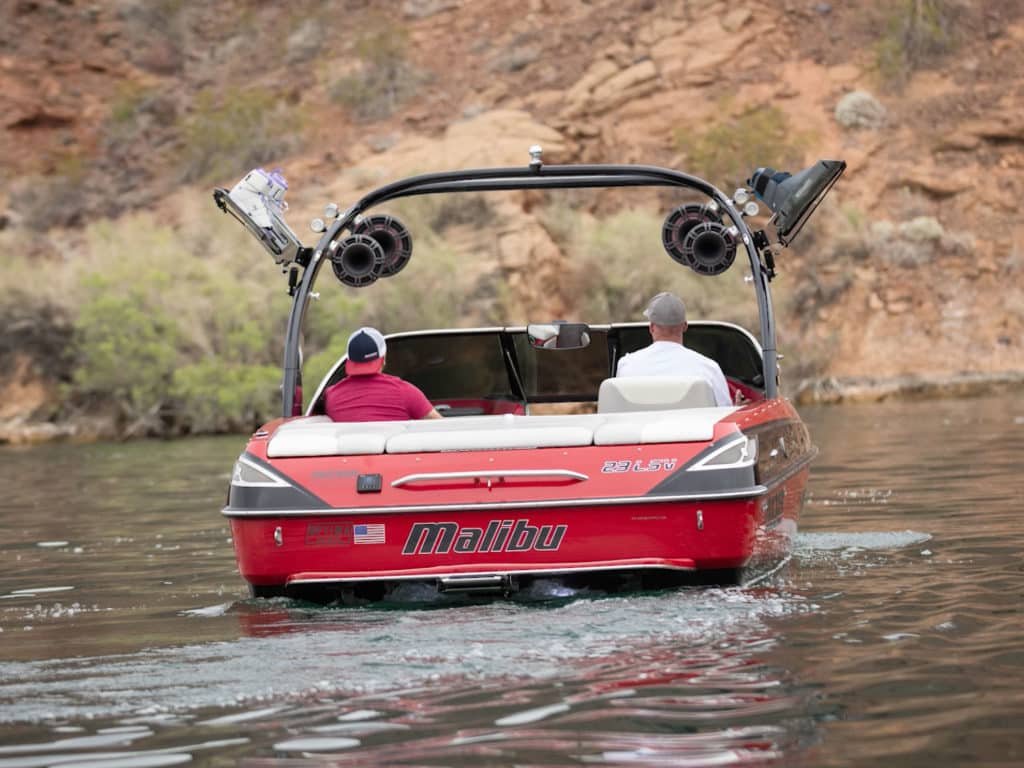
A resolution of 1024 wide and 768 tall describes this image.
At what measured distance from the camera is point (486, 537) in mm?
7059

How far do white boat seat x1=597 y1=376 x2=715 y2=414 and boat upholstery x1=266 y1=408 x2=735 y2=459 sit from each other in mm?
307

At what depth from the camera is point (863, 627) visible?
6449 mm

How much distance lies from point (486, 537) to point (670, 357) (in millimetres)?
1909

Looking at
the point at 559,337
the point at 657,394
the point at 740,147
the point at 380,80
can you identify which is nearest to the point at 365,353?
the point at 559,337

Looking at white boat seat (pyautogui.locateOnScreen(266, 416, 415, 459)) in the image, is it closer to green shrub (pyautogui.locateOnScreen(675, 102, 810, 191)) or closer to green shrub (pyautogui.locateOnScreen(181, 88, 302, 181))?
green shrub (pyautogui.locateOnScreen(675, 102, 810, 191))

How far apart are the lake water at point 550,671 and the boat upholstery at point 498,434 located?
71 cm

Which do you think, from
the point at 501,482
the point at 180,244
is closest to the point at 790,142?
the point at 180,244

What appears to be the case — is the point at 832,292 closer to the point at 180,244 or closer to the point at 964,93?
the point at 964,93

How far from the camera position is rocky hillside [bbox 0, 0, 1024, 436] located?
139 ft

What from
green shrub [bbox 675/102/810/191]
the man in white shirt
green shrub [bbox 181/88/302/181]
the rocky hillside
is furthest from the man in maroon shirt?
green shrub [bbox 181/88/302/181]

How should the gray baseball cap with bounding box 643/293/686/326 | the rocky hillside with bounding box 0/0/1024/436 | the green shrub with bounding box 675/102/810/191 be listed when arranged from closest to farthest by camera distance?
the gray baseball cap with bounding box 643/293/686/326
the rocky hillside with bounding box 0/0/1024/436
the green shrub with bounding box 675/102/810/191

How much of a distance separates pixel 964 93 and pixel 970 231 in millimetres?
5383

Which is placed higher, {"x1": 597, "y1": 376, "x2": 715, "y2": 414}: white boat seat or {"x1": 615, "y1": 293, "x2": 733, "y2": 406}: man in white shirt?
{"x1": 615, "y1": 293, "x2": 733, "y2": 406}: man in white shirt

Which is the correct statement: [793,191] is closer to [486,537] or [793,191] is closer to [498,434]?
[498,434]
